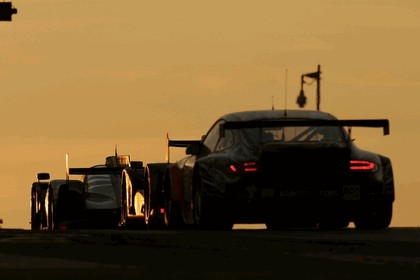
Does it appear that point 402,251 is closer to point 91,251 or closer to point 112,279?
point 91,251

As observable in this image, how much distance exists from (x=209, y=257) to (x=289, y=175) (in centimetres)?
773

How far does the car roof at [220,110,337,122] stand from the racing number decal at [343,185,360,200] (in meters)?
1.10

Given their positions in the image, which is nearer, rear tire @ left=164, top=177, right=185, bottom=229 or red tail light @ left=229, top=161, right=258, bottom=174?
red tail light @ left=229, top=161, right=258, bottom=174

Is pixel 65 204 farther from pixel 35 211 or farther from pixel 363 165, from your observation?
pixel 363 165

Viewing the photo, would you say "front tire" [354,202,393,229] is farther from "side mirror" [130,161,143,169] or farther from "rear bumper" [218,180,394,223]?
"side mirror" [130,161,143,169]

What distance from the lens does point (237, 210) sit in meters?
20.2

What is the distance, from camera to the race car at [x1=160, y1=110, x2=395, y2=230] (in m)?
20.2

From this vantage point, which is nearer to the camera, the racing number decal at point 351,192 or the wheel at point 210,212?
the wheel at point 210,212

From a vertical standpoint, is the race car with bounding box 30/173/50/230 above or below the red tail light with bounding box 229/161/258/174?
below

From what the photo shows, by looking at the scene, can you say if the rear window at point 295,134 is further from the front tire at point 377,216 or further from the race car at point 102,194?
the race car at point 102,194

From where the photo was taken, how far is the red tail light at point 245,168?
20156mm

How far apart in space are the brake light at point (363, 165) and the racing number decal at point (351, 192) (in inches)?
9.3

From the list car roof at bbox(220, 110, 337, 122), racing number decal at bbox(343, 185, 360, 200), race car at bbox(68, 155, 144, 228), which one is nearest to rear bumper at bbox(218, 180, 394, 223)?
racing number decal at bbox(343, 185, 360, 200)

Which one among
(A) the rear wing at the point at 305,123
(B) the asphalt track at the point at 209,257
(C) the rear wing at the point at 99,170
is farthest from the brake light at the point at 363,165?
(C) the rear wing at the point at 99,170
